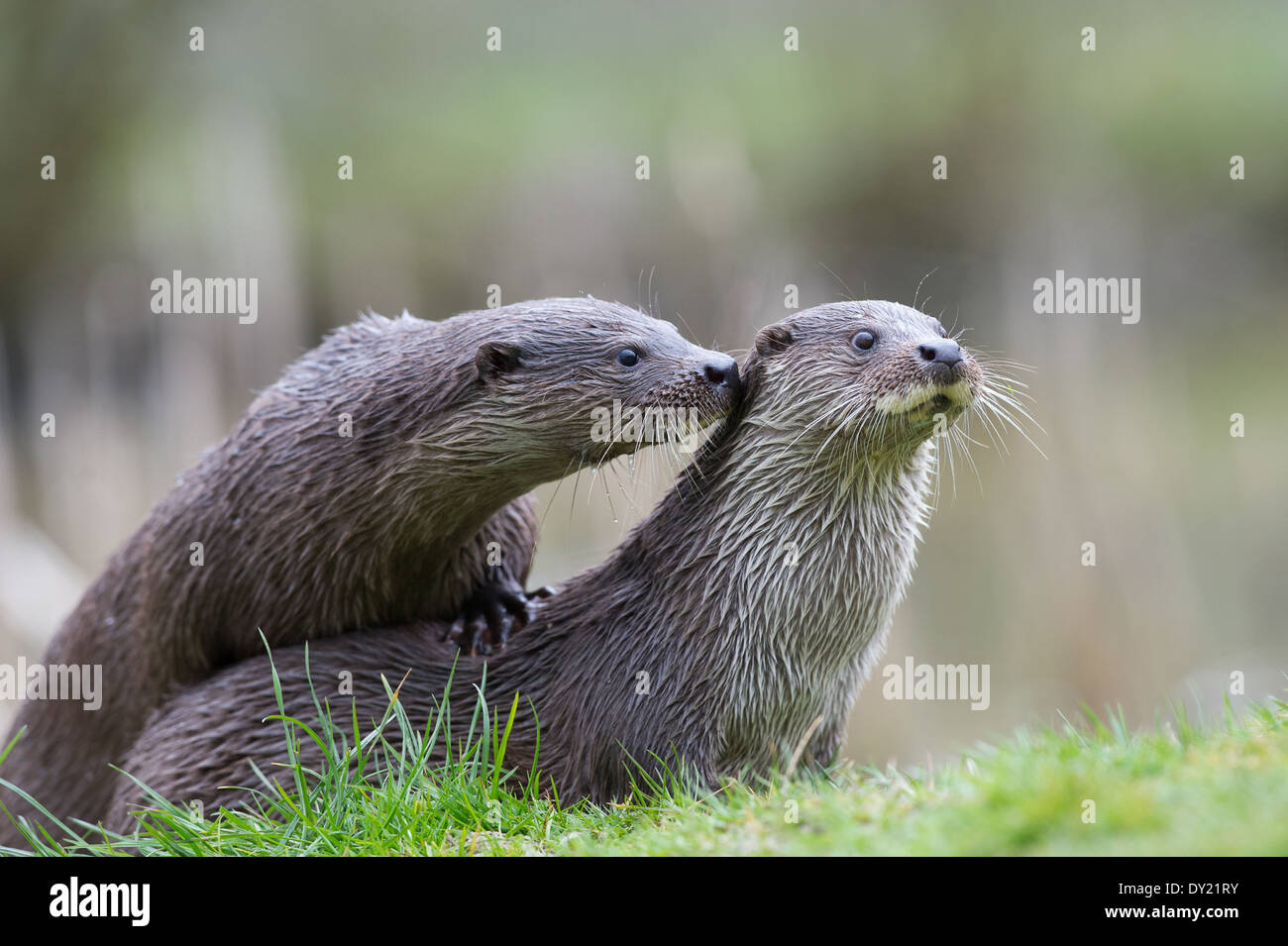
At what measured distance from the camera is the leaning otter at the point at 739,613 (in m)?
3.90

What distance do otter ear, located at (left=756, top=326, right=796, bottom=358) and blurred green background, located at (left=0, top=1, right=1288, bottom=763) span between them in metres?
4.44

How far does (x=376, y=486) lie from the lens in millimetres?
4191

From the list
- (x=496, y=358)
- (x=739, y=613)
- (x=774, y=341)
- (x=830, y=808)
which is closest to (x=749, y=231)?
(x=774, y=341)

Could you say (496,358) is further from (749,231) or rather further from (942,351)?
(749,231)

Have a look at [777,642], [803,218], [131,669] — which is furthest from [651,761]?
[803,218]

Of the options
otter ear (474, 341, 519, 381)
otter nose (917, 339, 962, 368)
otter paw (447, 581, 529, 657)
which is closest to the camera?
otter nose (917, 339, 962, 368)

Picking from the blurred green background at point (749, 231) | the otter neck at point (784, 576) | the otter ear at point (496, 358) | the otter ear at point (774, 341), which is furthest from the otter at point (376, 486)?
the blurred green background at point (749, 231)

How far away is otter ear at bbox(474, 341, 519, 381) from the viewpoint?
4113 mm

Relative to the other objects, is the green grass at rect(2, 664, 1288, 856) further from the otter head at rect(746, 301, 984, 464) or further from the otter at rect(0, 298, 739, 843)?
the otter head at rect(746, 301, 984, 464)

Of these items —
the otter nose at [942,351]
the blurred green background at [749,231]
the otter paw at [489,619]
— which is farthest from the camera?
the blurred green background at [749,231]

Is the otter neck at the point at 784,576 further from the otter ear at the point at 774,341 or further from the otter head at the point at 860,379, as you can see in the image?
the otter ear at the point at 774,341

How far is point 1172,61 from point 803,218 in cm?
425

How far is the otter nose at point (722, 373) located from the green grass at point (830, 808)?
3.66ft

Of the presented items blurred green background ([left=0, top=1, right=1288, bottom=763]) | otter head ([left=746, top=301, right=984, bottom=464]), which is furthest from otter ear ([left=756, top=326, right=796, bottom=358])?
blurred green background ([left=0, top=1, right=1288, bottom=763])
